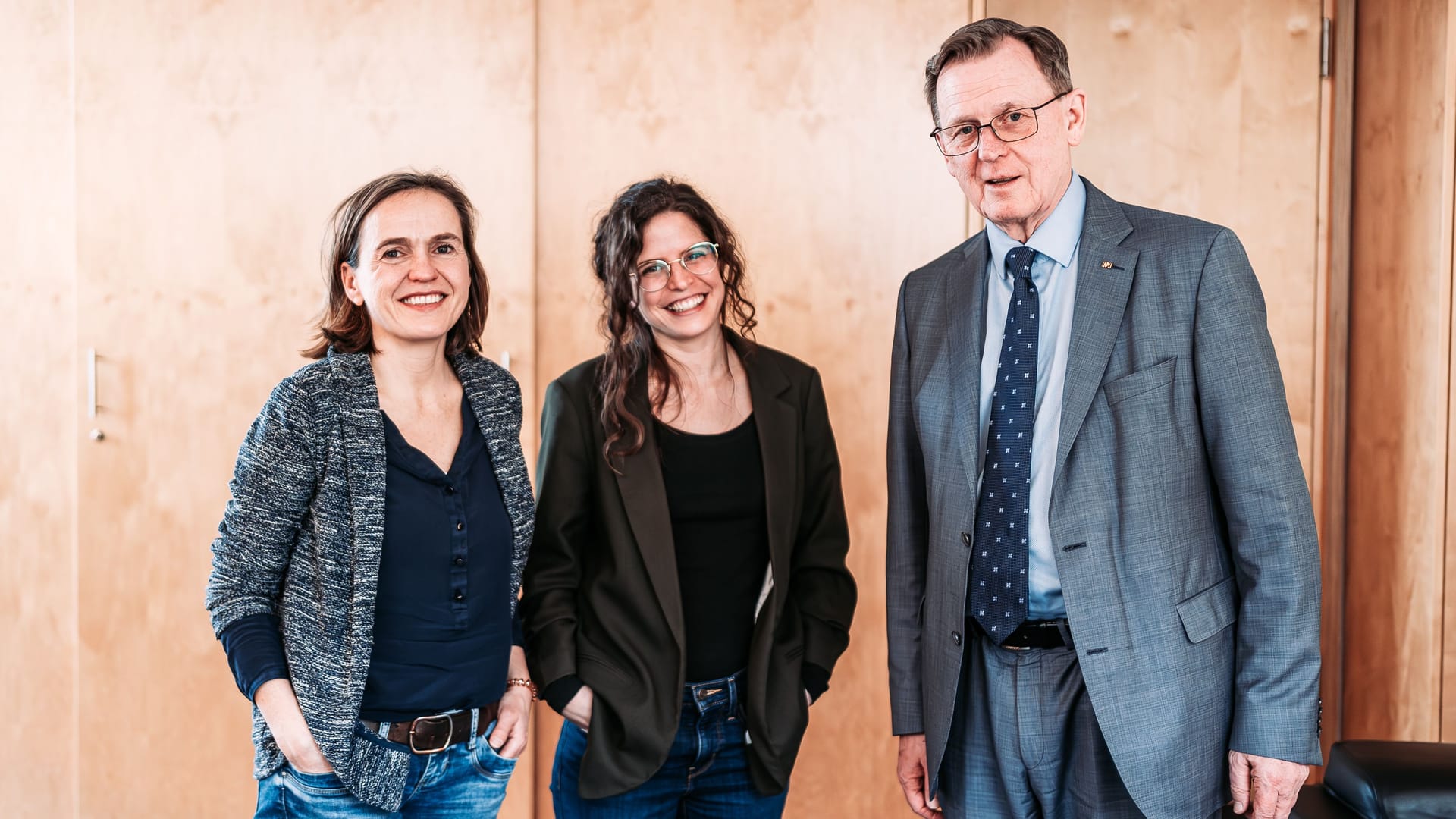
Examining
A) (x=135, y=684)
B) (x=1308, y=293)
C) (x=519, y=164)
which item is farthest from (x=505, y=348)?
(x=1308, y=293)

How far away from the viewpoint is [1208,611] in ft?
4.90

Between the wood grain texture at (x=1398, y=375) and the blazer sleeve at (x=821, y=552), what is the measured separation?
1.47 m

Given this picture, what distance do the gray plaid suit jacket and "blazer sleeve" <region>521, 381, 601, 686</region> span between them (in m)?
0.81

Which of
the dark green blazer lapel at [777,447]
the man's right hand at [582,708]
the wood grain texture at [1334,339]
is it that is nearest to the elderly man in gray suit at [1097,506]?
the dark green blazer lapel at [777,447]

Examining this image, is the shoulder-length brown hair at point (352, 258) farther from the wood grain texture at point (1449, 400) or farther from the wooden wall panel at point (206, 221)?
the wood grain texture at point (1449, 400)

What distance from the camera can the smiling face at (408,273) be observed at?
1635 millimetres

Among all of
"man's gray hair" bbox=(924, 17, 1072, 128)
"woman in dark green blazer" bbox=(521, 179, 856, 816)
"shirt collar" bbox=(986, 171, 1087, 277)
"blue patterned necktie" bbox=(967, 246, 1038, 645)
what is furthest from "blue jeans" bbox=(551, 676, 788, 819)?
"man's gray hair" bbox=(924, 17, 1072, 128)

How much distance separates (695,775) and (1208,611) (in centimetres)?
88

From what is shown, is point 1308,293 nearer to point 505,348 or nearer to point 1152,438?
point 1152,438

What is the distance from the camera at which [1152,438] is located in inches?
58.3

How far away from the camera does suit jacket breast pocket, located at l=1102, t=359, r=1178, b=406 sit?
4.85 feet

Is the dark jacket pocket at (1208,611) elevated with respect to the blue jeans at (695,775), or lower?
elevated

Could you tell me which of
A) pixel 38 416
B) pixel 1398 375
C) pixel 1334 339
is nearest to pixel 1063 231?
pixel 1398 375

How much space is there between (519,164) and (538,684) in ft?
4.69
